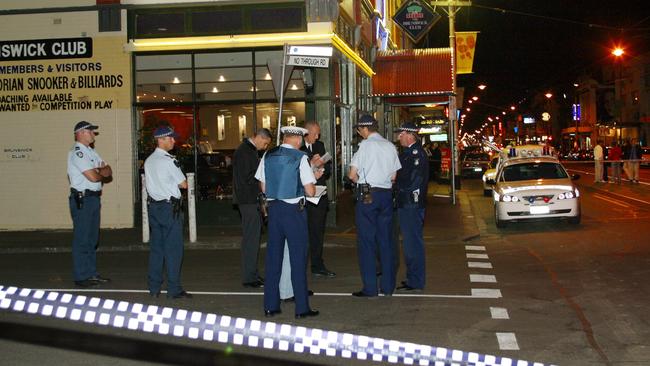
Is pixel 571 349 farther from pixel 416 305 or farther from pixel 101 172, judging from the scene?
pixel 101 172

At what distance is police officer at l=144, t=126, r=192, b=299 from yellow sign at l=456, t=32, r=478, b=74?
21.1 m

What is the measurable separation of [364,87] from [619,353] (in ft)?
55.5

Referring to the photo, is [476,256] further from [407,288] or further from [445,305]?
[445,305]

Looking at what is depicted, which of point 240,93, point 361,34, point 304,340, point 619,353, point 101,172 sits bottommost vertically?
point 619,353

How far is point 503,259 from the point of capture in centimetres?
1259

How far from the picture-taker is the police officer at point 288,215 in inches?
321

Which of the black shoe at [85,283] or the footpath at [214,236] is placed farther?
the footpath at [214,236]

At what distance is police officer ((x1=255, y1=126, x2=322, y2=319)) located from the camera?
8156mm

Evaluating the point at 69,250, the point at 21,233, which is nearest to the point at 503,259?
the point at 69,250

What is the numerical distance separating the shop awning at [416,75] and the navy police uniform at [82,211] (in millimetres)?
13448

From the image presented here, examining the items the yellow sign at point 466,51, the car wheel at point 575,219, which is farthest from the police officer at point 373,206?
the yellow sign at point 466,51

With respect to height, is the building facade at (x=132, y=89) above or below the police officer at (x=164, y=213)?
above

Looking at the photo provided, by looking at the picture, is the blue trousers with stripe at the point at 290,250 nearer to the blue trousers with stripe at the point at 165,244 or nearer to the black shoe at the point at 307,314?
the black shoe at the point at 307,314

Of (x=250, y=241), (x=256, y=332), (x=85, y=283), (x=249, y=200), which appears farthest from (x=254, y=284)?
(x=256, y=332)
